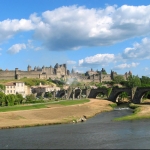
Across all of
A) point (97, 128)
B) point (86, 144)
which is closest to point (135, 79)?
point (97, 128)

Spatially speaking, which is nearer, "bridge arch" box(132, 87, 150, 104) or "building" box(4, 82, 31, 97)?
"bridge arch" box(132, 87, 150, 104)

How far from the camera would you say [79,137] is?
125ft

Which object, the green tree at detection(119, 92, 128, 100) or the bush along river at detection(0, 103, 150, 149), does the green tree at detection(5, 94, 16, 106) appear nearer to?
the bush along river at detection(0, 103, 150, 149)

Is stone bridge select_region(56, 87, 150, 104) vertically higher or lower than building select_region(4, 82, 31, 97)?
lower

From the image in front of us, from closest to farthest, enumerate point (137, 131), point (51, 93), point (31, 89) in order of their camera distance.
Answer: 1. point (137, 131)
2. point (51, 93)
3. point (31, 89)

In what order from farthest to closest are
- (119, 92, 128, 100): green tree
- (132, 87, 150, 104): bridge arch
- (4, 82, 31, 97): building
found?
(4, 82, 31, 97): building
(119, 92, 128, 100): green tree
(132, 87, 150, 104): bridge arch

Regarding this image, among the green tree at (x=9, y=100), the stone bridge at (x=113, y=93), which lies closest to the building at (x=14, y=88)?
the stone bridge at (x=113, y=93)

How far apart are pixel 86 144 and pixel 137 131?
10743mm

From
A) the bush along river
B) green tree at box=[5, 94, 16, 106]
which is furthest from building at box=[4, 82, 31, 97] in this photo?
the bush along river

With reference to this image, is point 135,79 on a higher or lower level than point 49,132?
higher

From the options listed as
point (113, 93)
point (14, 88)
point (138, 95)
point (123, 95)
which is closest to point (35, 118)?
point (138, 95)

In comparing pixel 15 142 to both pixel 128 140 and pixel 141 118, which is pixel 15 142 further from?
pixel 141 118

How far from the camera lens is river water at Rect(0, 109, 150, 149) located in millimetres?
33125

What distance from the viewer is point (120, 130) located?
4247 centimetres
